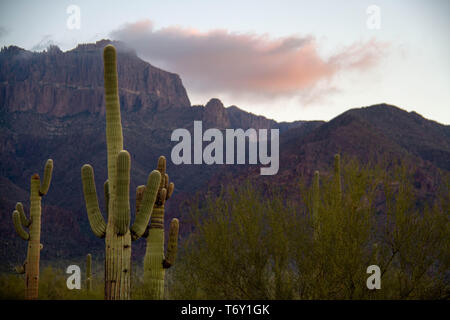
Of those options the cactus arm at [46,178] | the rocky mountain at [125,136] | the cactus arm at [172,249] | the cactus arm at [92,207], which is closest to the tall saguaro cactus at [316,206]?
the cactus arm at [172,249]

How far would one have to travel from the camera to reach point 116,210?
349 inches

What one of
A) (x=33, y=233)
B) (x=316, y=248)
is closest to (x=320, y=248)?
(x=316, y=248)

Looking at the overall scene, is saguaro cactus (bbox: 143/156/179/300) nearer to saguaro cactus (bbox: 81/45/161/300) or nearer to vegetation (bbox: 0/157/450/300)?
vegetation (bbox: 0/157/450/300)

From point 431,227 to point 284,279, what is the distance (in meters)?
3.75

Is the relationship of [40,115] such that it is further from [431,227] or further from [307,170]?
[431,227]

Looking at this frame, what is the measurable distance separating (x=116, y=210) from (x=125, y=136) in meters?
91.4

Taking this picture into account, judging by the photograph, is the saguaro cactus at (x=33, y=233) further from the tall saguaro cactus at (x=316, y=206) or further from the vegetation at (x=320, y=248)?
the tall saguaro cactus at (x=316, y=206)

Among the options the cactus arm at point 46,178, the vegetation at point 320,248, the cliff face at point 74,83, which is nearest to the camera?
the vegetation at point 320,248

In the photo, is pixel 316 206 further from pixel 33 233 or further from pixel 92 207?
pixel 33 233

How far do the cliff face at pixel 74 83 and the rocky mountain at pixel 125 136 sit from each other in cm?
29

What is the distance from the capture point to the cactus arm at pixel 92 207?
9.18 metres

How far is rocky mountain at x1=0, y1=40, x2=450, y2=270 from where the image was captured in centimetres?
6462

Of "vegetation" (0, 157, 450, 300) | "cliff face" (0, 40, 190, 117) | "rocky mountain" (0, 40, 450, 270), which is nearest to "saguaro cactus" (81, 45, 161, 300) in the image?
"vegetation" (0, 157, 450, 300)
